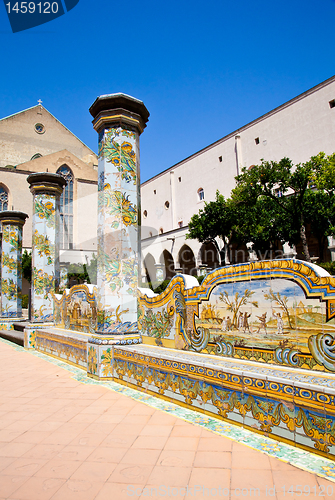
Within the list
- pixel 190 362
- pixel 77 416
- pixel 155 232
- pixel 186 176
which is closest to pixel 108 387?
pixel 77 416

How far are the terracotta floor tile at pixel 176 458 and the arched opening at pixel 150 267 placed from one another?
26529 millimetres

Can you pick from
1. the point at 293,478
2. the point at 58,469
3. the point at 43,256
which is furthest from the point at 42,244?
the point at 293,478

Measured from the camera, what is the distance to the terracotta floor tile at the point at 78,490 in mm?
2078

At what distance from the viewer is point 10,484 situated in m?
2.25

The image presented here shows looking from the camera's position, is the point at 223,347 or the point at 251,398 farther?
the point at 223,347

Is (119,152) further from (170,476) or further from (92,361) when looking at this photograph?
(170,476)

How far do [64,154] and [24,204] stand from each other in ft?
18.4

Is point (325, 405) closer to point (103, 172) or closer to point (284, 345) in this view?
point (284, 345)

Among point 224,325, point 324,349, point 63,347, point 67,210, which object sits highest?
point 67,210

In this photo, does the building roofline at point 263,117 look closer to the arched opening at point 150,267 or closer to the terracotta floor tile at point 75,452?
the arched opening at point 150,267

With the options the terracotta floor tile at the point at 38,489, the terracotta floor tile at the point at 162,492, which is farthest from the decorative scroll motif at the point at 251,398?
the terracotta floor tile at the point at 38,489

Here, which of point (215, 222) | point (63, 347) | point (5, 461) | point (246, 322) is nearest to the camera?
point (5, 461)

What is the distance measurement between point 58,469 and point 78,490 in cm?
35

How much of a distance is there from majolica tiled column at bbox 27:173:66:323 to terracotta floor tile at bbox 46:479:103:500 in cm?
723
